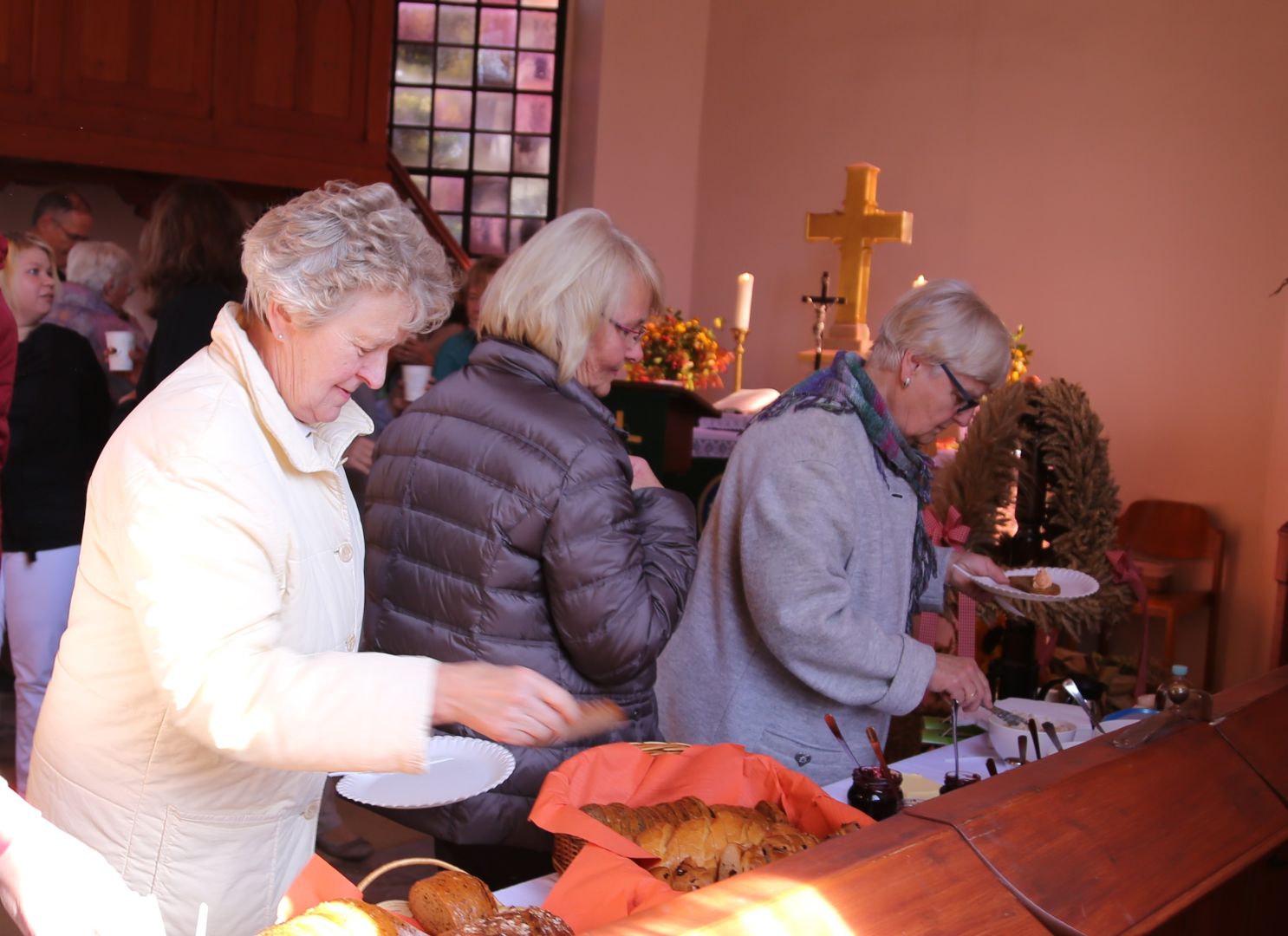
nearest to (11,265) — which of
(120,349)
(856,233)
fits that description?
(120,349)

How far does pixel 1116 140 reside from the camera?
6156 millimetres

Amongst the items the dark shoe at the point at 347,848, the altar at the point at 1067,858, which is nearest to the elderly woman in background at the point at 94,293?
the dark shoe at the point at 347,848

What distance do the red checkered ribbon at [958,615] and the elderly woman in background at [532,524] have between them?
97 cm

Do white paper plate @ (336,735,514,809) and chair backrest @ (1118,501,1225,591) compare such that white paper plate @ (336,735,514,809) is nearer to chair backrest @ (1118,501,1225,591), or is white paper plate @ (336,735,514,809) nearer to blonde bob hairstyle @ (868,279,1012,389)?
blonde bob hairstyle @ (868,279,1012,389)

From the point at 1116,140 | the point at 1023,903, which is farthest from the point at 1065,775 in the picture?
the point at 1116,140

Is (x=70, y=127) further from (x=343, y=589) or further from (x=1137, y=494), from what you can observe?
(x=1137, y=494)

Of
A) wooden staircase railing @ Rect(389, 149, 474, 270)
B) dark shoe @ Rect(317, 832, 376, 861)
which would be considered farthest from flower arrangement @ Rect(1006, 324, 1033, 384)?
dark shoe @ Rect(317, 832, 376, 861)

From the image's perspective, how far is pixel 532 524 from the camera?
192 centimetres

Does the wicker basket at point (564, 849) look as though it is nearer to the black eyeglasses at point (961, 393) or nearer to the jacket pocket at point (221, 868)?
the jacket pocket at point (221, 868)

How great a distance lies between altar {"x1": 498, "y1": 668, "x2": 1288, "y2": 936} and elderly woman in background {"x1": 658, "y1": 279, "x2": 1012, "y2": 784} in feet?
1.62

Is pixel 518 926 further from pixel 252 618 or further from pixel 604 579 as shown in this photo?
pixel 604 579

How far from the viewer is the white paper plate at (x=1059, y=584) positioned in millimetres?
2627

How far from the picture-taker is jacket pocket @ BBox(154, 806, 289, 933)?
151cm

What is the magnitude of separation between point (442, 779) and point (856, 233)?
220 inches
